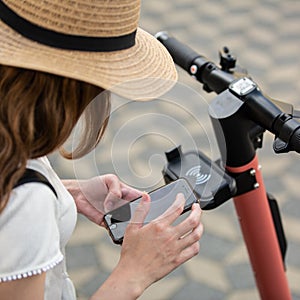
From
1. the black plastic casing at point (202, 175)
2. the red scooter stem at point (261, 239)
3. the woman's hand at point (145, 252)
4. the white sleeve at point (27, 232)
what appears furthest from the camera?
the red scooter stem at point (261, 239)

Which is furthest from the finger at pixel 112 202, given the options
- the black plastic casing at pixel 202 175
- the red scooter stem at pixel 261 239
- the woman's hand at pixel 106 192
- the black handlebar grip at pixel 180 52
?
the black handlebar grip at pixel 180 52

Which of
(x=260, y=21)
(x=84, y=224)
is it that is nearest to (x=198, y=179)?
(x=84, y=224)

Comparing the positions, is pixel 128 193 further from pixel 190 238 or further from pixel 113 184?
pixel 190 238

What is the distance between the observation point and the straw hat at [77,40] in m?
0.88

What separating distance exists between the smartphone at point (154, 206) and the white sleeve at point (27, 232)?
239mm

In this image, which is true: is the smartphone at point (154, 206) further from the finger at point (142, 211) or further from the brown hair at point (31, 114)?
the brown hair at point (31, 114)

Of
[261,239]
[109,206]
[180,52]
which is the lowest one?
[261,239]

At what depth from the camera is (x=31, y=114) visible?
0.88m

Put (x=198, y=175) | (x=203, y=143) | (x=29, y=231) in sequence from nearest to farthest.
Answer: (x=29, y=231)
(x=198, y=175)
(x=203, y=143)

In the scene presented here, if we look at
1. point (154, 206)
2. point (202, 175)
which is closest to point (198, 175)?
point (202, 175)

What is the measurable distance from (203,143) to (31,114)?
1.79ft

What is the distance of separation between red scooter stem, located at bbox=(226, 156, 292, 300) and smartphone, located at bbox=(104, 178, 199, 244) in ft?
0.61

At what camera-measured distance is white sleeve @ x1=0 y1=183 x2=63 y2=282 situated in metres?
0.87

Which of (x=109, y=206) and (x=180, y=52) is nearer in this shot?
(x=109, y=206)
